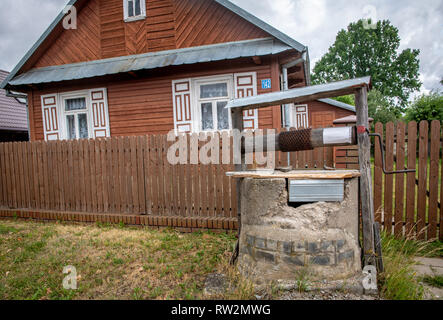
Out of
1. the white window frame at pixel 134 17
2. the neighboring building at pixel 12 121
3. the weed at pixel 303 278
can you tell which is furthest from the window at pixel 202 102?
the neighboring building at pixel 12 121

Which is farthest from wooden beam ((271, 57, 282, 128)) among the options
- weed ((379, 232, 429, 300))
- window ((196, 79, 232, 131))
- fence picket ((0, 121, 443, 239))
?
weed ((379, 232, 429, 300))

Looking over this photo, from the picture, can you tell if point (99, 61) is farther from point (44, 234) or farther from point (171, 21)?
point (44, 234)

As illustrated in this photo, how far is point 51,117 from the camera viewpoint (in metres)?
9.02

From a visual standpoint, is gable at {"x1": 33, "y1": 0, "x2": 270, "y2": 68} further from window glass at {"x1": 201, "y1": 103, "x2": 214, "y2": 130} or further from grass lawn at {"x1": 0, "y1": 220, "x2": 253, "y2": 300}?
grass lawn at {"x1": 0, "y1": 220, "x2": 253, "y2": 300}

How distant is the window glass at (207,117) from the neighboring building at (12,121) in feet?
40.4

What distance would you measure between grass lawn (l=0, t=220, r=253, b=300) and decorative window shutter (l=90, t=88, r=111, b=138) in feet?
13.6

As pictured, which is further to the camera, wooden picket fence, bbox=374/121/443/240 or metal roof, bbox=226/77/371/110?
wooden picket fence, bbox=374/121/443/240

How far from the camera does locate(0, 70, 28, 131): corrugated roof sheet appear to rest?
14.8 m

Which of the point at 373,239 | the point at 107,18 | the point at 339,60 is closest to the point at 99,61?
the point at 107,18

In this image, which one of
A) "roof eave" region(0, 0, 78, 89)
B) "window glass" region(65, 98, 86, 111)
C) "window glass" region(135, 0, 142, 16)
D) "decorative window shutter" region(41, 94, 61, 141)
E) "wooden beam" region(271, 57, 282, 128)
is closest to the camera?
"wooden beam" region(271, 57, 282, 128)

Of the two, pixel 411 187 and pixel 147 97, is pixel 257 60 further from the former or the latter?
pixel 411 187

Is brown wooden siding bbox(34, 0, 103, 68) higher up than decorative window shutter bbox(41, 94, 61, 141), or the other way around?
brown wooden siding bbox(34, 0, 103, 68)

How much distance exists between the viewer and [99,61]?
8383 millimetres

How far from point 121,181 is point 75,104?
5.24 metres
